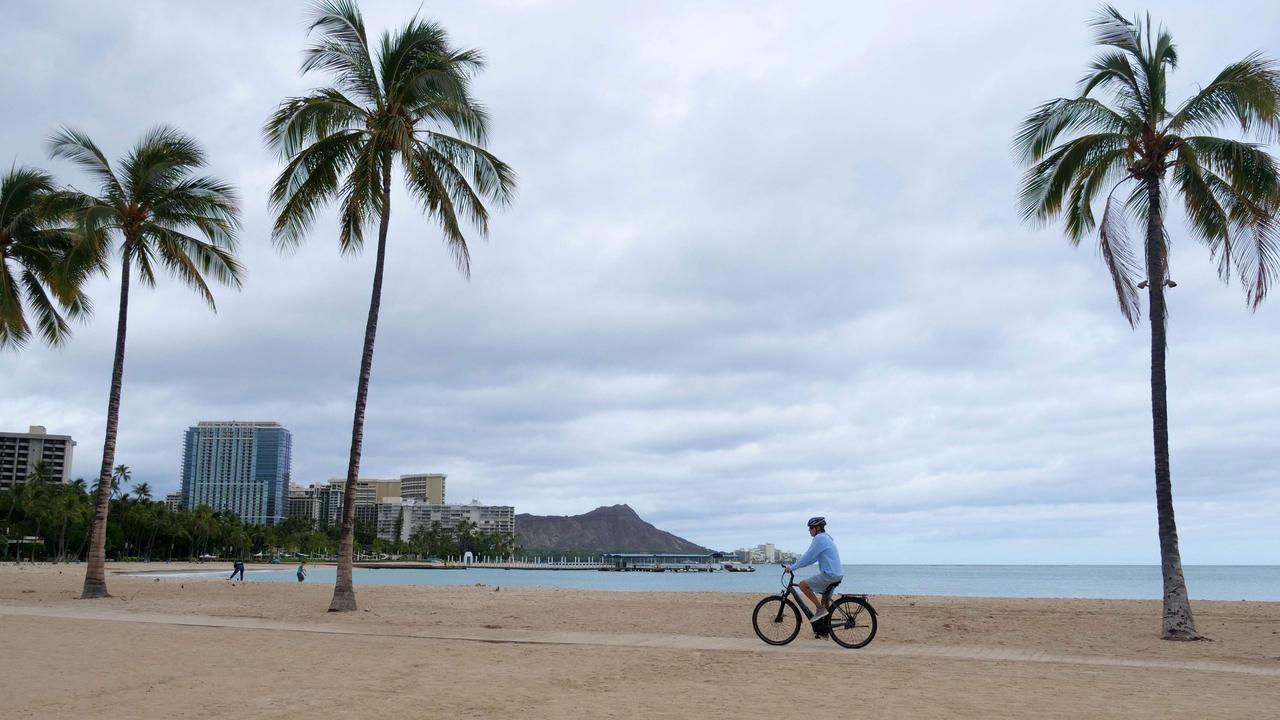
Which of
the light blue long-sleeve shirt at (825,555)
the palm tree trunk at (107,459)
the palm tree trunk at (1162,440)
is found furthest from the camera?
the palm tree trunk at (107,459)

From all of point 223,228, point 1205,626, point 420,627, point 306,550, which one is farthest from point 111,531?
point 1205,626

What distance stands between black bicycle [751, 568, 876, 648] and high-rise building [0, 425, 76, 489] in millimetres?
184243

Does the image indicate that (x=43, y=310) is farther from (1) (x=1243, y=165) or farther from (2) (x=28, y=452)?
(2) (x=28, y=452)

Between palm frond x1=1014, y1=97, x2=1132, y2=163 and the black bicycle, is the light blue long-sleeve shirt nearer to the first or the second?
the black bicycle

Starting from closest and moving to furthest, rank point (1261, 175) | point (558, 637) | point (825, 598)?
point (825, 598)
point (558, 637)
point (1261, 175)

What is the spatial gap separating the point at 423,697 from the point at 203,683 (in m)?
2.34

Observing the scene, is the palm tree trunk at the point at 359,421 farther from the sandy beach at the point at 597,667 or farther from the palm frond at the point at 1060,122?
the palm frond at the point at 1060,122

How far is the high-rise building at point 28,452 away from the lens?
166375 millimetres

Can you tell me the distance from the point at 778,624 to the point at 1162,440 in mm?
7666

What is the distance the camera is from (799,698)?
8.37 metres

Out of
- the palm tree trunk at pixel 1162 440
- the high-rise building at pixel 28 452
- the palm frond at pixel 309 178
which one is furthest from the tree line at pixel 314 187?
the high-rise building at pixel 28 452

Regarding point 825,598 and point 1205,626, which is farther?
point 1205,626

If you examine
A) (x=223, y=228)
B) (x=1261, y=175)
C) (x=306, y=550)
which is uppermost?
(x=223, y=228)

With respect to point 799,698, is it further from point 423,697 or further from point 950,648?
point 950,648
